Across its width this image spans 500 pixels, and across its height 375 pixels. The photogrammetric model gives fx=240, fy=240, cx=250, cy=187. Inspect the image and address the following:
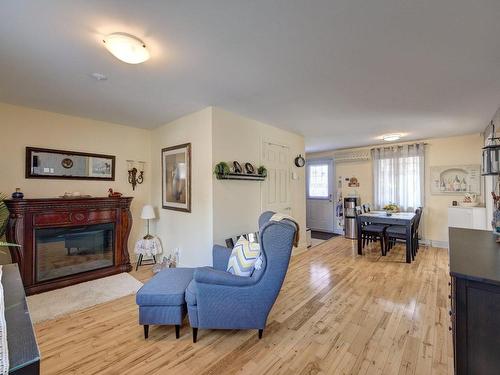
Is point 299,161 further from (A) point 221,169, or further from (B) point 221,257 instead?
(B) point 221,257

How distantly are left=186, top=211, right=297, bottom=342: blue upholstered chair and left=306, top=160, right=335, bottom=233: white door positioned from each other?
16.9 feet

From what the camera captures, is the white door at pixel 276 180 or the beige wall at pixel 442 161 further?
the beige wall at pixel 442 161

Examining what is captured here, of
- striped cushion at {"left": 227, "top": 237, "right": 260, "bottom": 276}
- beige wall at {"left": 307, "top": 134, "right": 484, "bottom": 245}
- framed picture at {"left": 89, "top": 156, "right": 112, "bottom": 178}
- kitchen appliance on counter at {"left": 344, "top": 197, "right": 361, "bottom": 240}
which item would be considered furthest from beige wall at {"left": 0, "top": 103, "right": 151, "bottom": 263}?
beige wall at {"left": 307, "top": 134, "right": 484, "bottom": 245}

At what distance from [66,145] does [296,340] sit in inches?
153

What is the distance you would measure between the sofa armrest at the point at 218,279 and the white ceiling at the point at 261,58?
176cm

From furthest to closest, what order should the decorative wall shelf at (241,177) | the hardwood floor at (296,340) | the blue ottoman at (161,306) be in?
the decorative wall shelf at (241,177)
the blue ottoman at (161,306)
the hardwood floor at (296,340)

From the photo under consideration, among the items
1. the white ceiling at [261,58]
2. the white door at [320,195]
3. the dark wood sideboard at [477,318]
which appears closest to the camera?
the dark wood sideboard at [477,318]

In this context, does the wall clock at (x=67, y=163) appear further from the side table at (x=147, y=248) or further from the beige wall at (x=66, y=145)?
the side table at (x=147, y=248)

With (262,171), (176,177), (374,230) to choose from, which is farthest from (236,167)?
(374,230)

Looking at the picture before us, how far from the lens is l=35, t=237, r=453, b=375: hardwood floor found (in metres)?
1.76

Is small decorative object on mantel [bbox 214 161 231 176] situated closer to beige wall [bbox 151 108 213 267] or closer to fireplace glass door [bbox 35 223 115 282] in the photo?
beige wall [bbox 151 108 213 267]

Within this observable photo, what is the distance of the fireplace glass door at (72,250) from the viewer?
309cm

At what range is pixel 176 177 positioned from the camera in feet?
12.2

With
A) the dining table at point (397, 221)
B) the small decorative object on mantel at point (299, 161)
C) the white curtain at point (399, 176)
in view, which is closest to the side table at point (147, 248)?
the small decorative object on mantel at point (299, 161)
